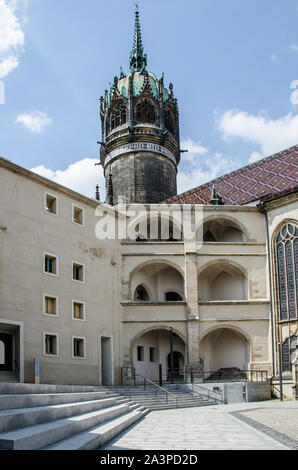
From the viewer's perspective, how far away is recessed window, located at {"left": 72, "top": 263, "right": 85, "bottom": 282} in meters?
27.5

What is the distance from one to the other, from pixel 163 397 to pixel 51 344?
552cm

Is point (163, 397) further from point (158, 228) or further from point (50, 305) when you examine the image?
point (158, 228)

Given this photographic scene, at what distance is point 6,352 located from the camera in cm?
2311

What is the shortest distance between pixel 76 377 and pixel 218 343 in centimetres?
1105

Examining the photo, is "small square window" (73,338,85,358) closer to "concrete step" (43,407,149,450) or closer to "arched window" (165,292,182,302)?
"arched window" (165,292,182,302)

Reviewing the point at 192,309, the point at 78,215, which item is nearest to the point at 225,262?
the point at 192,309

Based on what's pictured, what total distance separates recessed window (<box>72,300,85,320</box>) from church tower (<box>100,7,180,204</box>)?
15263mm

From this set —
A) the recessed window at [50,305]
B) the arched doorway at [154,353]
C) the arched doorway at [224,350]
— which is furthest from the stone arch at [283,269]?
the recessed window at [50,305]

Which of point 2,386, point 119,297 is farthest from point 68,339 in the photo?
point 2,386

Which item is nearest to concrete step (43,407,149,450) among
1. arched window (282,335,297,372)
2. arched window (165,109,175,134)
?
arched window (282,335,297,372)

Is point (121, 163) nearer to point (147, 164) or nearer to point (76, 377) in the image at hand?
point (147, 164)

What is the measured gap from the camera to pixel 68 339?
1021 inches

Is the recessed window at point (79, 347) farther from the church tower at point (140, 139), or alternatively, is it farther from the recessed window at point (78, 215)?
the church tower at point (140, 139)

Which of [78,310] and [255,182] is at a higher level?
[255,182]
